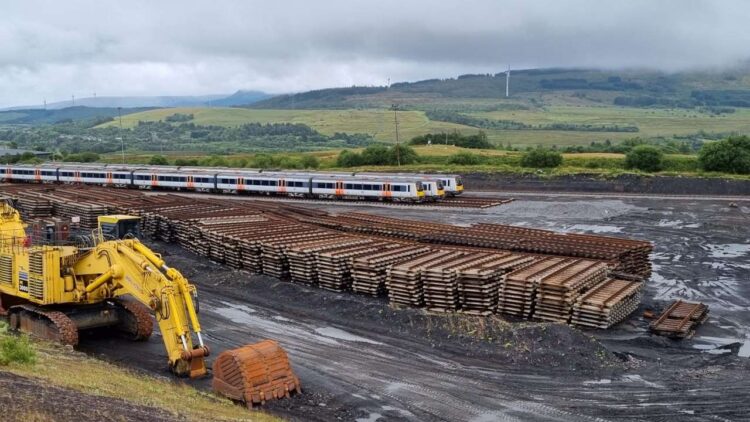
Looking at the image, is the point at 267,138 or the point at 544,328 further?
the point at 267,138

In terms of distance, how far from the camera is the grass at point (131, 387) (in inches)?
595

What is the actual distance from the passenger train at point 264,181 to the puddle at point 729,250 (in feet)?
75.8

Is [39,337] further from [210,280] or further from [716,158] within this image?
[716,158]

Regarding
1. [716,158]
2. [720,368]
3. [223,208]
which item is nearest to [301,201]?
[223,208]

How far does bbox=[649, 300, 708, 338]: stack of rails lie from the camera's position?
76.1ft

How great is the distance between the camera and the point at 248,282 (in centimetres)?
2991

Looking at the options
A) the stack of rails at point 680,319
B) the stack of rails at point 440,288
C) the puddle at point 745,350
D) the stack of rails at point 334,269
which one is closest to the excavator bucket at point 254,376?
the stack of rails at point 440,288

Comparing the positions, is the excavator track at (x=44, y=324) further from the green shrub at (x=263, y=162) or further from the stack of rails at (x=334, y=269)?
the green shrub at (x=263, y=162)

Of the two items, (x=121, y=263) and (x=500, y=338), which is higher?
(x=121, y=263)

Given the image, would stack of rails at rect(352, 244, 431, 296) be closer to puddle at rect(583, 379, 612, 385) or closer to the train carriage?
puddle at rect(583, 379, 612, 385)

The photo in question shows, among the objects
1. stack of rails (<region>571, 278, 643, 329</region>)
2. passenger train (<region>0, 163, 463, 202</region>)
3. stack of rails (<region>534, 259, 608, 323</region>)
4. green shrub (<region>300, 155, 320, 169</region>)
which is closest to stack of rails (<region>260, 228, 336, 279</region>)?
stack of rails (<region>534, 259, 608, 323</region>)

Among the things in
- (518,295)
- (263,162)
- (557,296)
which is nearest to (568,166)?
(263,162)

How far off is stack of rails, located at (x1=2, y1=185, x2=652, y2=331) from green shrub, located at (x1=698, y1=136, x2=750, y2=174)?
37.9 meters

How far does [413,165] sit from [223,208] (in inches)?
1539
